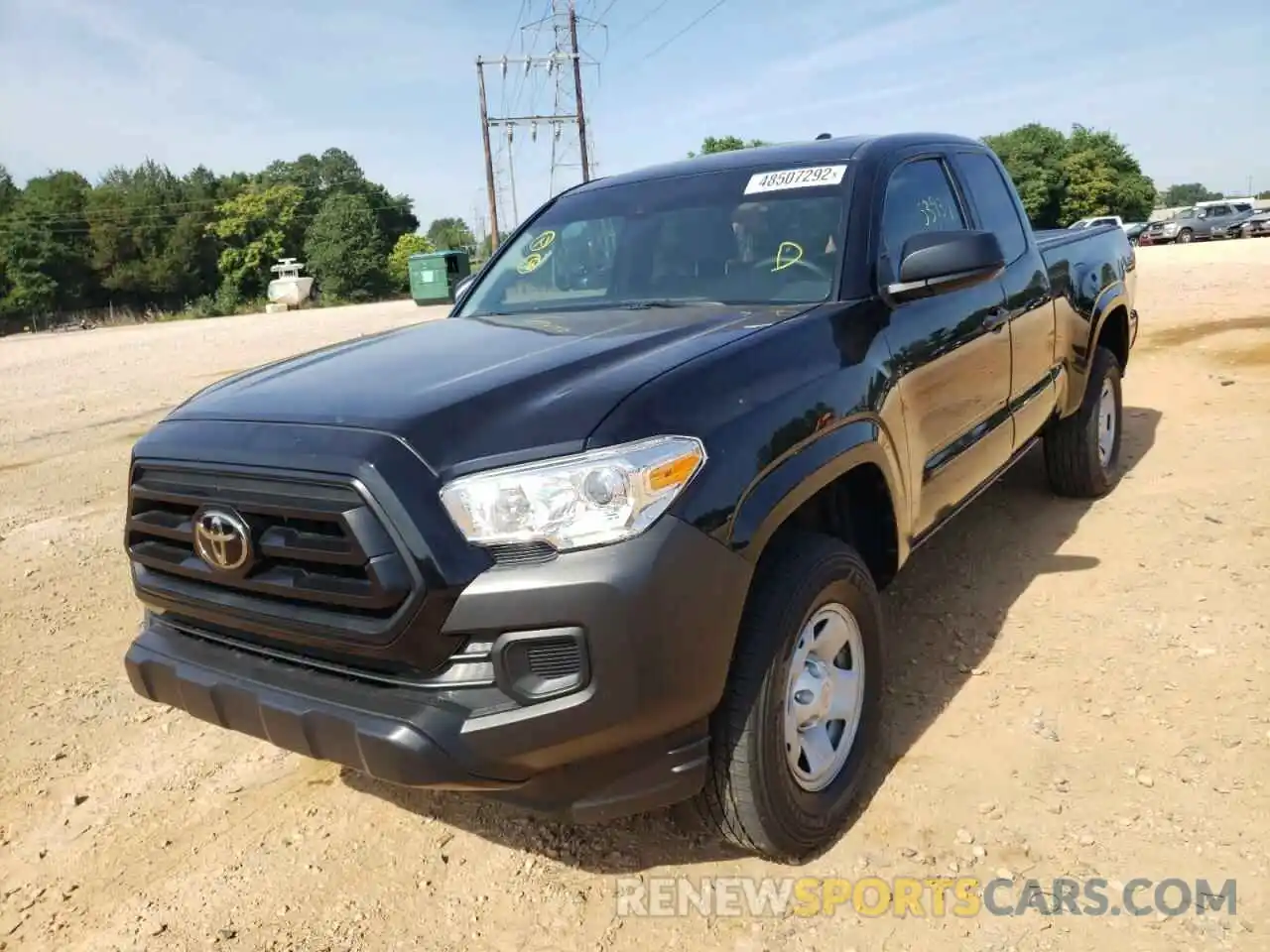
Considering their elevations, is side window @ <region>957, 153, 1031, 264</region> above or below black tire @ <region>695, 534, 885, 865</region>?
above

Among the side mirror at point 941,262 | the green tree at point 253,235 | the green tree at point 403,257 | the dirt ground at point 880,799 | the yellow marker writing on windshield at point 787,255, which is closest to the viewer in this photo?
the dirt ground at point 880,799

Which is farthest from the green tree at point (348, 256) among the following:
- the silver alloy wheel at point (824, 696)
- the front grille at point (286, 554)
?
the silver alloy wheel at point (824, 696)

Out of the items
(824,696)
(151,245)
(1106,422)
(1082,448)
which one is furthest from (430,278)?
(151,245)

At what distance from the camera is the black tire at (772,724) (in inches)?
89.0

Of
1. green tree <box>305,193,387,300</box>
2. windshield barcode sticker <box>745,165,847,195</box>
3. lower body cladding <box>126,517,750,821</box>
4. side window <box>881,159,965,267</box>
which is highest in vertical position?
green tree <box>305,193,387,300</box>

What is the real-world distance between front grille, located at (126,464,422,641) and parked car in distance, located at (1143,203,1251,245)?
1762 inches

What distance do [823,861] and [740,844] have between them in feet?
0.90

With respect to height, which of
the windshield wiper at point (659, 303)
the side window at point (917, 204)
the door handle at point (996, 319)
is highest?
the side window at point (917, 204)

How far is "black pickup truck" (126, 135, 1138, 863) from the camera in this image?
197cm

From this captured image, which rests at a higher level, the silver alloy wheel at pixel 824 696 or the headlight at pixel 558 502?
the headlight at pixel 558 502

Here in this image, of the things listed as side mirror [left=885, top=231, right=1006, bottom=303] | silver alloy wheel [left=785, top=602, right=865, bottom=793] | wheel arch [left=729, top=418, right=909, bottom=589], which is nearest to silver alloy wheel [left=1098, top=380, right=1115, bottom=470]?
side mirror [left=885, top=231, right=1006, bottom=303]

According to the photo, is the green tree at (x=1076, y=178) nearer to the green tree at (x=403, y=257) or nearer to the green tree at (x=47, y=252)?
the green tree at (x=403, y=257)

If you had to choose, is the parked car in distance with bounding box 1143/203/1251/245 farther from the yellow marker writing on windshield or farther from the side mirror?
the yellow marker writing on windshield
